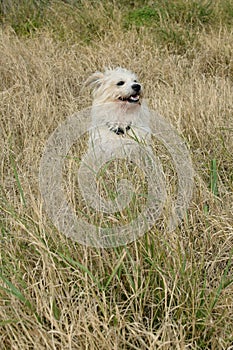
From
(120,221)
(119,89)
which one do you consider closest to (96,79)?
(119,89)

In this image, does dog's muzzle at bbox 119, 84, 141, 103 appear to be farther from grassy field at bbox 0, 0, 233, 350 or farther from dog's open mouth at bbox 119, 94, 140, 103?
grassy field at bbox 0, 0, 233, 350

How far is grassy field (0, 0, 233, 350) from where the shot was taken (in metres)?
1.53

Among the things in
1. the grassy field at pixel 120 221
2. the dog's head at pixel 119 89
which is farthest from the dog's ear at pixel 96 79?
the grassy field at pixel 120 221

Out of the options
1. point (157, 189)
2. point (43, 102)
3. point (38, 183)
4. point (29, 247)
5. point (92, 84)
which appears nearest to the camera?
point (29, 247)

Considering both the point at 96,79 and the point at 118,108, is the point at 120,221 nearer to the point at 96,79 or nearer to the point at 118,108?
the point at 118,108

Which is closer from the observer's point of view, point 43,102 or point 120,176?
point 120,176

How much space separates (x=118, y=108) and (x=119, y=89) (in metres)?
0.13

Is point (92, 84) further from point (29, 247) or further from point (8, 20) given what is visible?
point (8, 20)

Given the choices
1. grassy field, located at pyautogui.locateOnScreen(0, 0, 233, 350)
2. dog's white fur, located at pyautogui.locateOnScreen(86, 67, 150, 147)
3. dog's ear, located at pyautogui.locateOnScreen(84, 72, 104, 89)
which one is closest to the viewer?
grassy field, located at pyautogui.locateOnScreen(0, 0, 233, 350)

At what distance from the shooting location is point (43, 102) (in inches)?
146

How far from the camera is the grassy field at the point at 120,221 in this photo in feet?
5.02

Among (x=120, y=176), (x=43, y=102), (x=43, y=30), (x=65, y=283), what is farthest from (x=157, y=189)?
(x=43, y=30)

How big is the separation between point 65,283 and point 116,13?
5.15 metres

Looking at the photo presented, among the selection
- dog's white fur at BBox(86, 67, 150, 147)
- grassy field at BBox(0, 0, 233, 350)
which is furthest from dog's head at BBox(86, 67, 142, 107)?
grassy field at BBox(0, 0, 233, 350)
